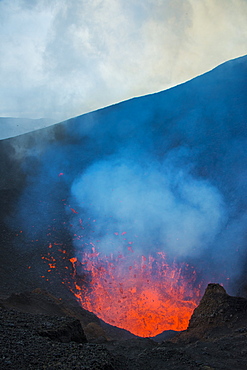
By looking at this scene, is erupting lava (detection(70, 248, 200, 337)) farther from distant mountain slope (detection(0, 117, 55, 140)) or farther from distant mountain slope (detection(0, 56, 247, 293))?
distant mountain slope (detection(0, 117, 55, 140))

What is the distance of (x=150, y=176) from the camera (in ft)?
59.5

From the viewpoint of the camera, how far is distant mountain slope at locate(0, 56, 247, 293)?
539 inches

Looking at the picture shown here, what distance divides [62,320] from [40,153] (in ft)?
57.1

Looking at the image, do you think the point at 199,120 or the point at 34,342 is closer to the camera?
the point at 34,342

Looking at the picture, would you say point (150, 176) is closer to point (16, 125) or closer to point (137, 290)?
point (137, 290)

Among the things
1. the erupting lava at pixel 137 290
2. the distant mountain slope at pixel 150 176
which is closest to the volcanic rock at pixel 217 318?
the erupting lava at pixel 137 290

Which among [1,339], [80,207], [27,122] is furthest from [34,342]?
[27,122]

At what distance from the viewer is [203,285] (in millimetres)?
11719

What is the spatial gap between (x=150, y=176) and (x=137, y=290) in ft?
25.3

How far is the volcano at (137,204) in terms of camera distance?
11898mm

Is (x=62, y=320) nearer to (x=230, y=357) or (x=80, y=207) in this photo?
(x=230, y=357)

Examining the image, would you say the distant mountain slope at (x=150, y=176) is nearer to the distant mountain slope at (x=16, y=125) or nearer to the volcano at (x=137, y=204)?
the volcano at (x=137, y=204)

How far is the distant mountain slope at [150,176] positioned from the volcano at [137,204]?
65 millimetres

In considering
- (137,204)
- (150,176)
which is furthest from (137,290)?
(150,176)
